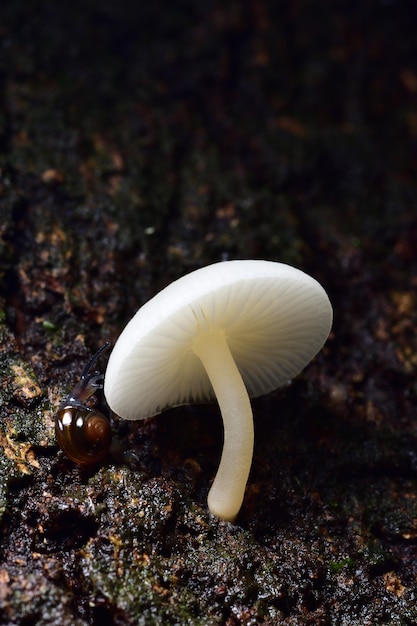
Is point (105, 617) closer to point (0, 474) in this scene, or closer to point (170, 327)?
point (0, 474)

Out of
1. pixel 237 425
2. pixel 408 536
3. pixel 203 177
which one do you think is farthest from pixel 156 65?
pixel 408 536

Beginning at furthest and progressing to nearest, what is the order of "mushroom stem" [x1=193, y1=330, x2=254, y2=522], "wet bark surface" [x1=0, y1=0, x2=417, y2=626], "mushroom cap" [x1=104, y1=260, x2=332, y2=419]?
"mushroom stem" [x1=193, y1=330, x2=254, y2=522], "wet bark surface" [x1=0, y1=0, x2=417, y2=626], "mushroom cap" [x1=104, y1=260, x2=332, y2=419]

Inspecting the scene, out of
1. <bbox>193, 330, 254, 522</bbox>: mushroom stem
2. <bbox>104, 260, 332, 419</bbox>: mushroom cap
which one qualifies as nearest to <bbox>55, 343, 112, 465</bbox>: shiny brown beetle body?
Result: <bbox>104, 260, 332, 419</bbox>: mushroom cap

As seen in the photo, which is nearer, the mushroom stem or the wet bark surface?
the wet bark surface

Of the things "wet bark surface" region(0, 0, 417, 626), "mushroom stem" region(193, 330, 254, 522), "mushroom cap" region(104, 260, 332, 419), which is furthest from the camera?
"mushroom stem" region(193, 330, 254, 522)

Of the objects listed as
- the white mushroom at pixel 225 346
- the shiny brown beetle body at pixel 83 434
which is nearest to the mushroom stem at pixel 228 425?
the white mushroom at pixel 225 346

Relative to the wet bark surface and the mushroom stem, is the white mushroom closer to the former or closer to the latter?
the mushroom stem
